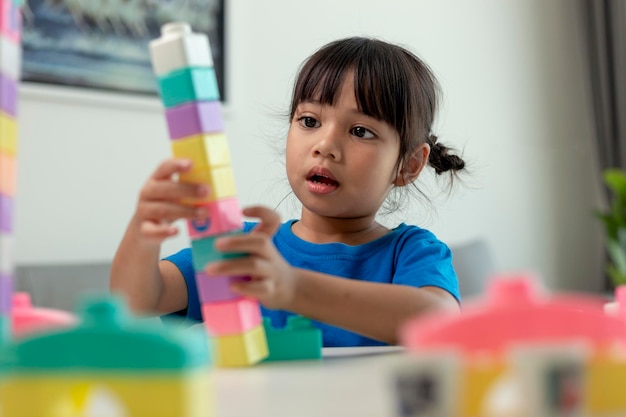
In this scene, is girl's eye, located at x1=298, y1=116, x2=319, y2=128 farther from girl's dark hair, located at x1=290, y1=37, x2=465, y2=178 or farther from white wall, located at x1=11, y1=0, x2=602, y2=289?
white wall, located at x1=11, y1=0, x2=602, y2=289

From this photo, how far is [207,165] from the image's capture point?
532 mm

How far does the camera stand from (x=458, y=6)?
3006mm

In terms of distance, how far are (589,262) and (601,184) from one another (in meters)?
0.37

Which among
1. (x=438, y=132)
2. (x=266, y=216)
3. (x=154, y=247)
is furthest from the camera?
(x=438, y=132)

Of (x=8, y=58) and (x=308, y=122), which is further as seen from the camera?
(x=308, y=122)

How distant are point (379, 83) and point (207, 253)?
2.05 ft

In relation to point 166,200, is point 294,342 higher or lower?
lower

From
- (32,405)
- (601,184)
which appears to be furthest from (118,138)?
(601,184)

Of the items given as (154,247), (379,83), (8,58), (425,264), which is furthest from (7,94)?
(379,83)

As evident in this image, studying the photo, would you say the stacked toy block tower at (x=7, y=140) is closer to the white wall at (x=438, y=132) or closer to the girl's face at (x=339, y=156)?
the girl's face at (x=339, y=156)

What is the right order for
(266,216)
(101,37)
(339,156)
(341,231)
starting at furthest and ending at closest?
(101,37)
(341,231)
(339,156)
(266,216)

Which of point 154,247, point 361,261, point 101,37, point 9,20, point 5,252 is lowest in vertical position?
point 361,261

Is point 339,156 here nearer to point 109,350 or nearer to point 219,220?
point 219,220

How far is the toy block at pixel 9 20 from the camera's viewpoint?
1.30 ft
